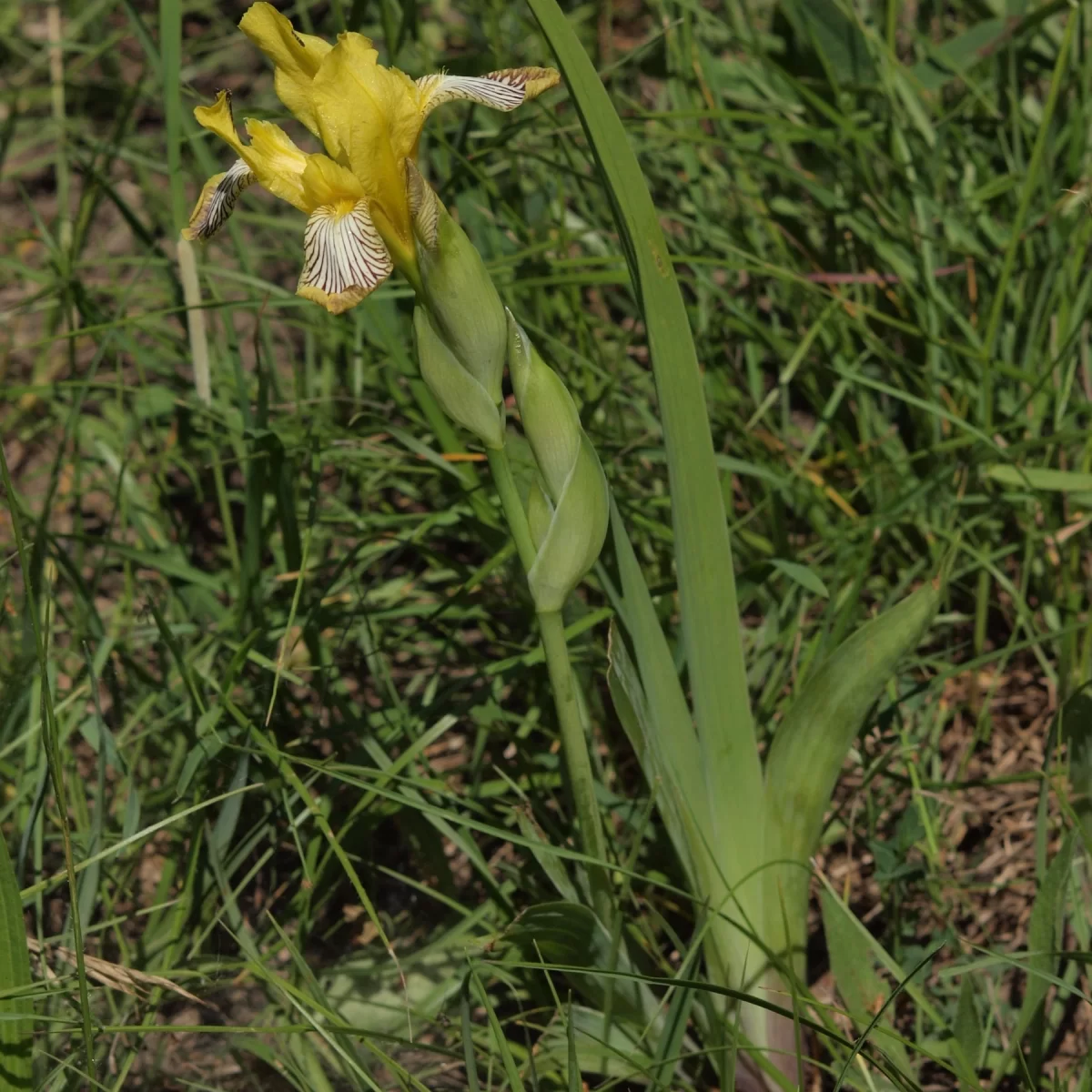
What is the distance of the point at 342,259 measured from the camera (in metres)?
0.88

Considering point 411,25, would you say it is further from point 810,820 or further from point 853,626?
point 810,820

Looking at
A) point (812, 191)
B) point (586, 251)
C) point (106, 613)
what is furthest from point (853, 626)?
point (106, 613)

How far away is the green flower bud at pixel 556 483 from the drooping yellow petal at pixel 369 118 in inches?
5.6

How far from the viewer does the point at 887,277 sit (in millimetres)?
1694

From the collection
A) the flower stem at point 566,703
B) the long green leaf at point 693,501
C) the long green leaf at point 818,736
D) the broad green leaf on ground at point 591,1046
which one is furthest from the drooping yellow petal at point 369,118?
the broad green leaf on ground at point 591,1046

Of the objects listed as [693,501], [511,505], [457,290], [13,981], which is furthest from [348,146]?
[13,981]

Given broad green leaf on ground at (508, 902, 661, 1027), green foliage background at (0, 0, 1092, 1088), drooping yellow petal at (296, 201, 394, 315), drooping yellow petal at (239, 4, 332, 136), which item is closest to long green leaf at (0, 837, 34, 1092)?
green foliage background at (0, 0, 1092, 1088)

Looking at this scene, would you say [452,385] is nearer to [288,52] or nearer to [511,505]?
[511,505]

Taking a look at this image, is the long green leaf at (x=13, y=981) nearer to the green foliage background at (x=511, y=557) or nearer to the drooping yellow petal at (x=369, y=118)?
the green foliage background at (x=511, y=557)

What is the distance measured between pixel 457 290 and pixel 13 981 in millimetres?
670

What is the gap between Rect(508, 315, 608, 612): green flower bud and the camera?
3.23ft

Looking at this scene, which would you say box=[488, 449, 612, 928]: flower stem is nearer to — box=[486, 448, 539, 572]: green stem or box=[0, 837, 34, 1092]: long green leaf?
box=[486, 448, 539, 572]: green stem

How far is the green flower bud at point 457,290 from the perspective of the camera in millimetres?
899

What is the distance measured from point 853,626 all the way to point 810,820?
0.35 metres
